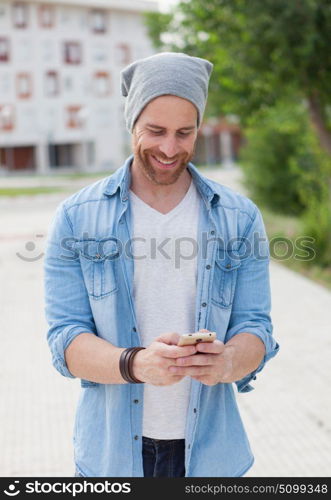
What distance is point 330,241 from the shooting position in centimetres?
1048

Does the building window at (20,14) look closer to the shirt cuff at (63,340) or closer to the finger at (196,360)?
the shirt cuff at (63,340)

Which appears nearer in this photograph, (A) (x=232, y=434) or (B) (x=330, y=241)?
(A) (x=232, y=434)

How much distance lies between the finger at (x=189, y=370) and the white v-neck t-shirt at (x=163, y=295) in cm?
24

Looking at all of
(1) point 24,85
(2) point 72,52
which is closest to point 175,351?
(1) point 24,85

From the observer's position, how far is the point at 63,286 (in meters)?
2.02

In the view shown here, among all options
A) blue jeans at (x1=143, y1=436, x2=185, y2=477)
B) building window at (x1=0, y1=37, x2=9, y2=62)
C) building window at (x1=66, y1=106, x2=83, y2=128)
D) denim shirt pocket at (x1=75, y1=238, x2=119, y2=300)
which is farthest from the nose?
building window at (x1=66, y1=106, x2=83, y2=128)

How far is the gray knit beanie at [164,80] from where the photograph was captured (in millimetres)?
1934

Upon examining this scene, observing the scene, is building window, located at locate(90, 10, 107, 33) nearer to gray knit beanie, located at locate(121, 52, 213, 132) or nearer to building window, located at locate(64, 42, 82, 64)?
building window, located at locate(64, 42, 82, 64)

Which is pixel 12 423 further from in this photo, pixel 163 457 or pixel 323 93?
pixel 323 93

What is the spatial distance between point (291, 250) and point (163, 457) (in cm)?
1033

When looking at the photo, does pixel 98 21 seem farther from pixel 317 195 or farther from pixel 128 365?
pixel 128 365
